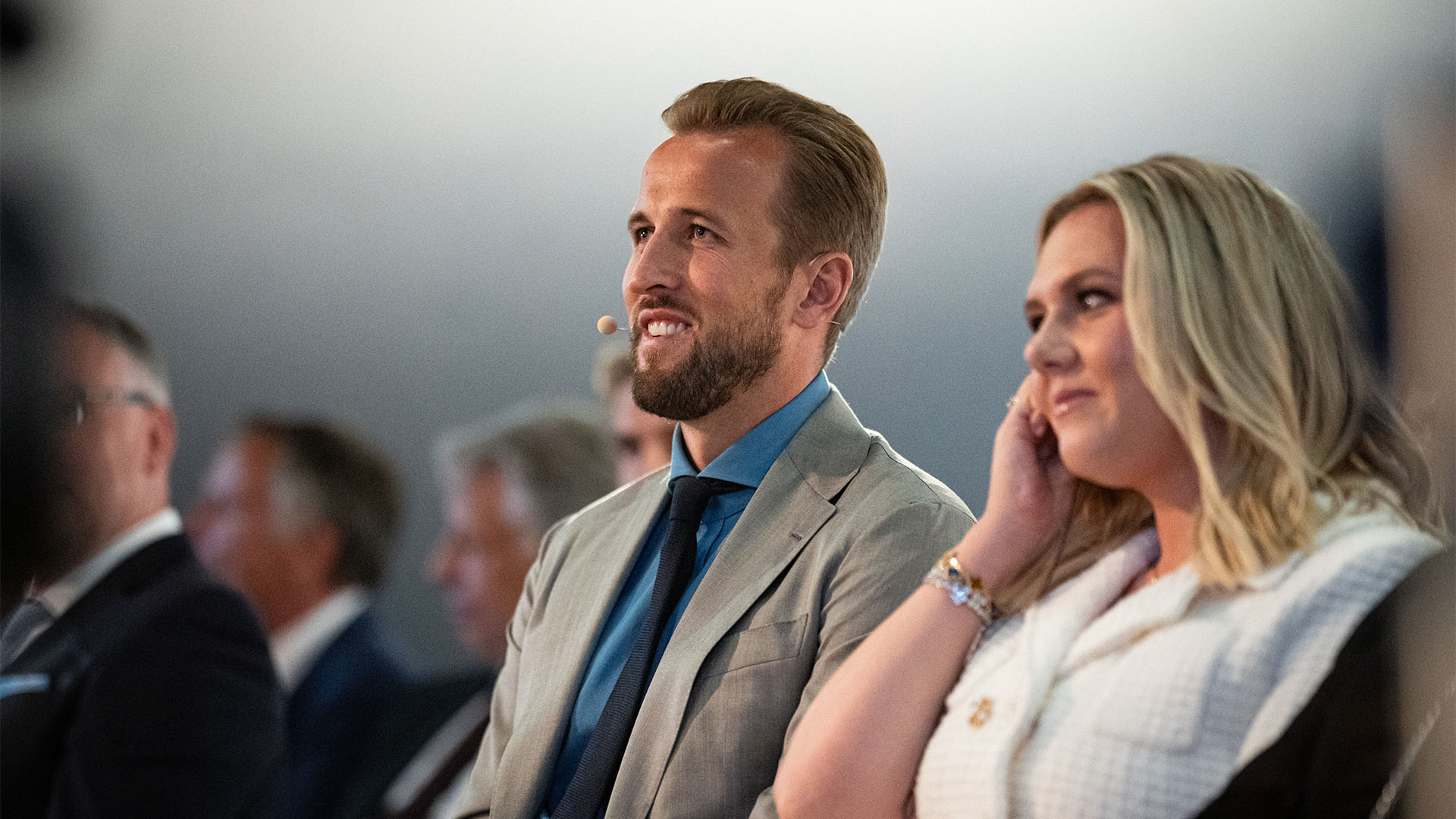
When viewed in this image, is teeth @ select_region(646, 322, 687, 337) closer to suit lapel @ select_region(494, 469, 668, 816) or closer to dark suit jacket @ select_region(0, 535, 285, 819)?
suit lapel @ select_region(494, 469, 668, 816)

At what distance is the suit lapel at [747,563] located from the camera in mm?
1484

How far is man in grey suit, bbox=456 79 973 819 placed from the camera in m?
1.47

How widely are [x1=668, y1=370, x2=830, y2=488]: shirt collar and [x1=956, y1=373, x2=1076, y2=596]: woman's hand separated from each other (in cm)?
47

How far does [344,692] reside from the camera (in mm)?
2434

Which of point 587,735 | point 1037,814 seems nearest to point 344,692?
point 587,735

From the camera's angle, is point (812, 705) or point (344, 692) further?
point (344, 692)

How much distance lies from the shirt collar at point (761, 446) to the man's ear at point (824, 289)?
105 mm

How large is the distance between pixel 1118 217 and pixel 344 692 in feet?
6.19

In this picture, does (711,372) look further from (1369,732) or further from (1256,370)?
(1369,732)

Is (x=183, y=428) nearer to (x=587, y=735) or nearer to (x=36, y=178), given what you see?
(x=36, y=178)

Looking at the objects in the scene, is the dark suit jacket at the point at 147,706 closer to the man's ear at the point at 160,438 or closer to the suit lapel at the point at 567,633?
the man's ear at the point at 160,438

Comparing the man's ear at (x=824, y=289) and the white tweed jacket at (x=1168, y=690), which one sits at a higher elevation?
the man's ear at (x=824, y=289)

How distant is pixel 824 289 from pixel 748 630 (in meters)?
0.60

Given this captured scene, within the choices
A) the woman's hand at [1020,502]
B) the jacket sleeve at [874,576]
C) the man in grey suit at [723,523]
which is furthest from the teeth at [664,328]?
the woman's hand at [1020,502]
